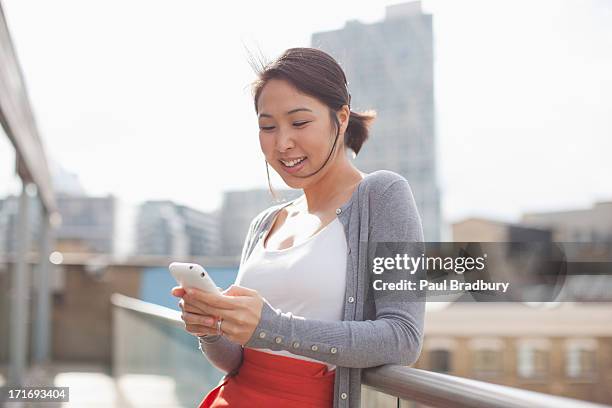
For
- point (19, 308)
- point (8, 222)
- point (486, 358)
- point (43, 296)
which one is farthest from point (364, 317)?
point (486, 358)

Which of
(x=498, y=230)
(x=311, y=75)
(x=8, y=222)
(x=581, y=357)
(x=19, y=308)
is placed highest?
(x=498, y=230)

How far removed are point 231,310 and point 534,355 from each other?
53.6 m

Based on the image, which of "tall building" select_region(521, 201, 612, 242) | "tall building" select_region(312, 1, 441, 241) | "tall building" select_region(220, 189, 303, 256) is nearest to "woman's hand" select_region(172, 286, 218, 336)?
"tall building" select_region(220, 189, 303, 256)

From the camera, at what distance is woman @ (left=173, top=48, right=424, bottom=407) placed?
0.91m

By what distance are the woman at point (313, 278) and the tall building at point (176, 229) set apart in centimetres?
2166

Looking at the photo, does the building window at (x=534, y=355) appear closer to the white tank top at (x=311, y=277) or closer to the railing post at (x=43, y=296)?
the railing post at (x=43, y=296)

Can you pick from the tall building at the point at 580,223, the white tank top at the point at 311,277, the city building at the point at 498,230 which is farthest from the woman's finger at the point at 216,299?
the city building at the point at 498,230

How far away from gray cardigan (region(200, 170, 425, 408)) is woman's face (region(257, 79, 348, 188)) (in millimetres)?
99

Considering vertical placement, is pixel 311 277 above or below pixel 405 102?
below

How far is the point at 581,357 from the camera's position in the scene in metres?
50.9

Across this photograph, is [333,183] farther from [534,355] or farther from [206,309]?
[534,355]

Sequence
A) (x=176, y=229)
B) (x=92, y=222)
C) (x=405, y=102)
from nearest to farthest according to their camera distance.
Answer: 1. (x=176, y=229)
2. (x=92, y=222)
3. (x=405, y=102)

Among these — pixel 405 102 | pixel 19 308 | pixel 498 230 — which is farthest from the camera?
pixel 405 102

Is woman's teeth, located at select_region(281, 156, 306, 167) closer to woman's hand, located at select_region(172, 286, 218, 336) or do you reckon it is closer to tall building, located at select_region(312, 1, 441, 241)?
woman's hand, located at select_region(172, 286, 218, 336)
